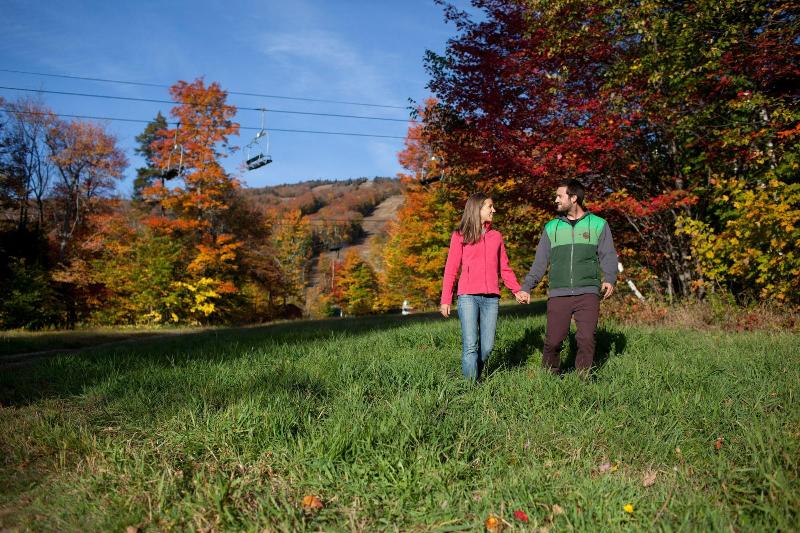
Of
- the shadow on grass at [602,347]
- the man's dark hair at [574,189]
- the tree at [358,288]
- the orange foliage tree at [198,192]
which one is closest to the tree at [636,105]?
the shadow on grass at [602,347]

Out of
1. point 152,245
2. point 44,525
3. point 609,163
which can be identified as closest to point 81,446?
point 44,525

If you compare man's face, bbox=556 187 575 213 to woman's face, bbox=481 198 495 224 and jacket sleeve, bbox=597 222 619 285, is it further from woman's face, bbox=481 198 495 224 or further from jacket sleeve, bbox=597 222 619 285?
woman's face, bbox=481 198 495 224

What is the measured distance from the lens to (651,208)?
28.2 ft

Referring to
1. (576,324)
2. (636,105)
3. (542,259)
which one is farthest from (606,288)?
(636,105)

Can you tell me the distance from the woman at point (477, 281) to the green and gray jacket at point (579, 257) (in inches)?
15.2

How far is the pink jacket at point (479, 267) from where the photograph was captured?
4902mm

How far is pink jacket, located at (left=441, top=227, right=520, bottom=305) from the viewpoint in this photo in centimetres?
490

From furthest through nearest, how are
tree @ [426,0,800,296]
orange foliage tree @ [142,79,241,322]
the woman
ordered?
orange foliage tree @ [142,79,241,322] → tree @ [426,0,800,296] → the woman

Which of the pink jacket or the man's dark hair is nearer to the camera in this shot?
the pink jacket

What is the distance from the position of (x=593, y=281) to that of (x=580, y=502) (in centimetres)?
286

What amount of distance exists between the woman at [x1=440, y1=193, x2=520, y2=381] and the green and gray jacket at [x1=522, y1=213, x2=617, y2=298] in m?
0.39

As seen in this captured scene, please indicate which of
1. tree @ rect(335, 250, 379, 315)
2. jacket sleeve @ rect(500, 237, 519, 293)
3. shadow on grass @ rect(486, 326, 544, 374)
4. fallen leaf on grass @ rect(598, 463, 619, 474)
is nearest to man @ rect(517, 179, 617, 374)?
jacket sleeve @ rect(500, 237, 519, 293)

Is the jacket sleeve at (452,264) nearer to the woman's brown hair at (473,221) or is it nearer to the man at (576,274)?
the woman's brown hair at (473,221)

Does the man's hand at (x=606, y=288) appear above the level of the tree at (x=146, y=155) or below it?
below
